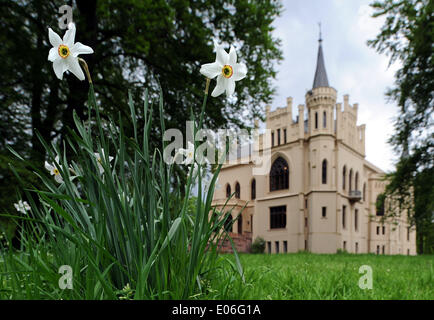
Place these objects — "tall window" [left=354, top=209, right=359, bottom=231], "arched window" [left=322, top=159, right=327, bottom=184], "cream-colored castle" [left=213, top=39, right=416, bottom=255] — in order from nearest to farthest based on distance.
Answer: "cream-colored castle" [left=213, top=39, right=416, bottom=255], "arched window" [left=322, top=159, right=327, bottom=184], "tall window" [left=354, top=209, right=359, bottom=231]

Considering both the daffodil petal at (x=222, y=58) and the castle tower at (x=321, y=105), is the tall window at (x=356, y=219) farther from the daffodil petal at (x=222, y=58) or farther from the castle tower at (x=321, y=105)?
the daffodil petal at (x=222, y=58)

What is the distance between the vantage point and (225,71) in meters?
1.25

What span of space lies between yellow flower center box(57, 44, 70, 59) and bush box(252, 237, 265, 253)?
2456 centimetres

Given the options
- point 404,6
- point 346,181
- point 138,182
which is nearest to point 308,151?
point 346,181

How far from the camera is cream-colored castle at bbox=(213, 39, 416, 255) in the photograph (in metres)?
24.5

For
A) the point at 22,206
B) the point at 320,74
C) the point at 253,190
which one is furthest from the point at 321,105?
the point at 22,206

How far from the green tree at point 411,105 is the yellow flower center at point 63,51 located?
12.2m

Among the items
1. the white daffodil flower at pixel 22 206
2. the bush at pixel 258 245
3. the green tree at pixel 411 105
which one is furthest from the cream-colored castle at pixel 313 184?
the white daffodil flower at pixel 22 206

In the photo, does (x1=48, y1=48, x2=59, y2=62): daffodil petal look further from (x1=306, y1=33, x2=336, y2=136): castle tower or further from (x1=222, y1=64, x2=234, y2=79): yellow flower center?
(x1=306, y1=33, x2=336, y2=136): castle tower

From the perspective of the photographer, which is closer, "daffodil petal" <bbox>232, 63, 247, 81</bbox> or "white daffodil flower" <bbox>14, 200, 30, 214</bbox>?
"daffodil petal" <bbox>232, 63, 247, 81</bbox>

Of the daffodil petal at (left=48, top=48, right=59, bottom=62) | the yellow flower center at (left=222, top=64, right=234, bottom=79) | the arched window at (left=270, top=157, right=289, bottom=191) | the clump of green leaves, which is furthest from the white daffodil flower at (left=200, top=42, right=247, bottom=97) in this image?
the arched window at (left=270, top=157, right=289, bottom=191)

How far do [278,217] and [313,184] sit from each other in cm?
400

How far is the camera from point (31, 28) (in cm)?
851

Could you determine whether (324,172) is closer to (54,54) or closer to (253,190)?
(253,190)
